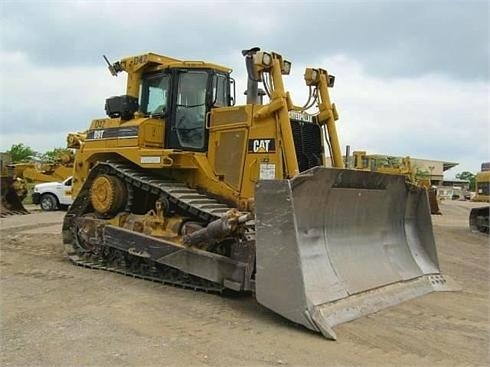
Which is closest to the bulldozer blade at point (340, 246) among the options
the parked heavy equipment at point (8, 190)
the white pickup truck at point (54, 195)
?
the parked heavy equipment at point (8, 190)

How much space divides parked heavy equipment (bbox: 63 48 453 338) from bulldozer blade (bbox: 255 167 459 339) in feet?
0.05

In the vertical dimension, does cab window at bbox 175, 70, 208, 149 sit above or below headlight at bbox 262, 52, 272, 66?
below

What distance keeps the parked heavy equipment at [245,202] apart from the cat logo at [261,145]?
1 centimetres

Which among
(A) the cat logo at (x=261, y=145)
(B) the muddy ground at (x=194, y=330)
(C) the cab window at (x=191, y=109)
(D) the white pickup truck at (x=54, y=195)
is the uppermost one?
(C) the cab window at (x=191, y=109)

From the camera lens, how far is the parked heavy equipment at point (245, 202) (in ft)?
18.0

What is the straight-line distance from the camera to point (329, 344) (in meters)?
4.74

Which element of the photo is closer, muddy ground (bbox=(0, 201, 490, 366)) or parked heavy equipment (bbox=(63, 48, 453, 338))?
muddy ground (bbox=(0, 201, 490, 366))

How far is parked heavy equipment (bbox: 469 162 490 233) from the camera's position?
17.2 metres

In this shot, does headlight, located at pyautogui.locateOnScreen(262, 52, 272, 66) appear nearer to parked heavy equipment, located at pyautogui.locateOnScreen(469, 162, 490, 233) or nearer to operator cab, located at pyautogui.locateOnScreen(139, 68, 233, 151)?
operator cab, located at pyautogui.locateOnScreen(139, 68, 233, 151)

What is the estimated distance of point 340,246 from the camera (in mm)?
6340

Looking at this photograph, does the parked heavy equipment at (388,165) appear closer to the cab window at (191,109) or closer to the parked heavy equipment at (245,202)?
the parked heavy equipment at (245,202)

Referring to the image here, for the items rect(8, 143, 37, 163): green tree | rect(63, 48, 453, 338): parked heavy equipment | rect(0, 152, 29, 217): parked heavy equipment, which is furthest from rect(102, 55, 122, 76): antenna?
rect(8, 143, 37, 163): green tree

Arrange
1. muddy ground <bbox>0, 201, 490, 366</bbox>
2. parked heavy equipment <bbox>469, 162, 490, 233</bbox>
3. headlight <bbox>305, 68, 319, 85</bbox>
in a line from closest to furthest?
1. muddy ground <bbox>0, 201, 490, 366</bbox>
2. headlight <bbox>305, 68, 319, 85</bbox>
3. parked heavy equipment <bbox>469, 162, 490, 233</bbox>

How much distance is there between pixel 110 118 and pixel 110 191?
148 centimetres
